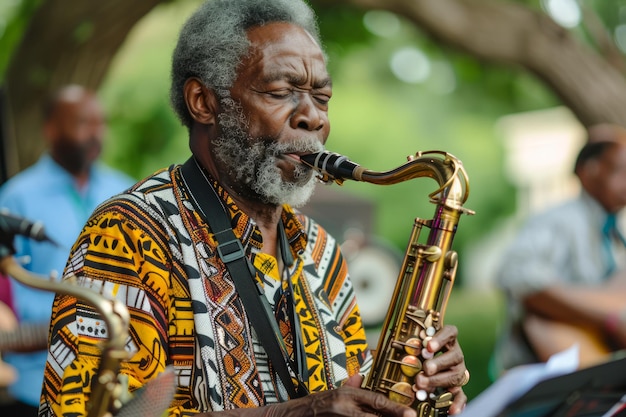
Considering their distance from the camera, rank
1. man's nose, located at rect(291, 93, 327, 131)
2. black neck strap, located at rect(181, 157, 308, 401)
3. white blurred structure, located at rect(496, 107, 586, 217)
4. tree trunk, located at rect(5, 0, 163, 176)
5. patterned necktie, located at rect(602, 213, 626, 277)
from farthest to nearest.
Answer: white blurred structure, located at rect(496, 107, 586, 217), tree trunk, located at rect(5, 0, 163, 176), patterned necktie, located at rect(602, 213, 626, 277), man's nose, located at rect(291, 93, 327, 131), black neck strap, located at rect(181, 157, 308, 401)

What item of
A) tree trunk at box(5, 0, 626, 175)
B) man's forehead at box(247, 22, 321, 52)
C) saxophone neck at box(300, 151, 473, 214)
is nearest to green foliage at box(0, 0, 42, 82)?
tree trunk at box(5, 0, 626, 175)

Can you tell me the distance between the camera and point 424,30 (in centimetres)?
875

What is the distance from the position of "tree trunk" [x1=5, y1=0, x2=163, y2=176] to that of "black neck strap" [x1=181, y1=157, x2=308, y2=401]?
Answer: 439cm

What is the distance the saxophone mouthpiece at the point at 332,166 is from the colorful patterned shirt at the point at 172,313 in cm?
26

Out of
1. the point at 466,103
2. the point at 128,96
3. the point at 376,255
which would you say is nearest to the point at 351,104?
the point at 466,103

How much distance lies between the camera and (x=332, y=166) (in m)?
2.73

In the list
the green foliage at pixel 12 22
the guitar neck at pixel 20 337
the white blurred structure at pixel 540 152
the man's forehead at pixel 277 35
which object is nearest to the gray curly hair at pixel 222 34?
the man's forehead at pixel 277 35

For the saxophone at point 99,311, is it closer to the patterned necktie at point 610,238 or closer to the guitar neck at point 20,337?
the guitar neck at point 20,337

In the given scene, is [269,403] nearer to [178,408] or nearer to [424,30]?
[178,408]

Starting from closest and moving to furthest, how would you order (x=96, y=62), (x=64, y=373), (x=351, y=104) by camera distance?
1. (x=64, y=373)
2. (x=96, y=62)
3. (x=351, y=104)

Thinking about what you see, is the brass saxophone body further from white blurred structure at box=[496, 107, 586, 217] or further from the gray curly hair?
white blurred structure at box=[496, 107, 586, 217]

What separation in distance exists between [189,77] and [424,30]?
6.15 meters

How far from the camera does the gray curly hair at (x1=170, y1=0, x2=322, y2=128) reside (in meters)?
2.80

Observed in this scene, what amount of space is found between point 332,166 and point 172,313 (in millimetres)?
641
